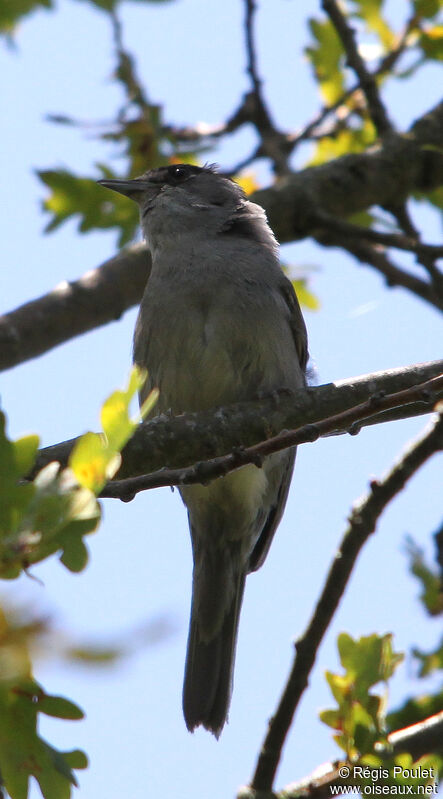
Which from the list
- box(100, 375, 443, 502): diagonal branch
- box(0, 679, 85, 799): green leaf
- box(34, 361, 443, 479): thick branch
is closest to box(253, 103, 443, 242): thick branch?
box(34, 361, 443, 479): thick branch

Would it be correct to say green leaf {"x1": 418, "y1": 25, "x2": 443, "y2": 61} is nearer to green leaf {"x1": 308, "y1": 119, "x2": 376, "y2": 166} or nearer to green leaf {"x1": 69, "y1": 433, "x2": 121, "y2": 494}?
green leaf {"x1": 308, "y1": 119, "x2": 376, "y2": 166}

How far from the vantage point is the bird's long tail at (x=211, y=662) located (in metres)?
5.36

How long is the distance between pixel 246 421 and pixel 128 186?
274 centimetres

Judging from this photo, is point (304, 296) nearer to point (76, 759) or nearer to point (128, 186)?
point (128, 186)

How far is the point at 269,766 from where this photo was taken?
185 inches

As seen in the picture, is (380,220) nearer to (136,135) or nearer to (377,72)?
(377,72)

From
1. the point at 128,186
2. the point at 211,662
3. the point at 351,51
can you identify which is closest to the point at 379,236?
the point at 351,51

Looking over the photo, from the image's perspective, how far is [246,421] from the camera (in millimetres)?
4027

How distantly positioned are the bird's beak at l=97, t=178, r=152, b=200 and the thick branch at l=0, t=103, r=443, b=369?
13.8 inches

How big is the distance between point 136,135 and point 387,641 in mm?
3866

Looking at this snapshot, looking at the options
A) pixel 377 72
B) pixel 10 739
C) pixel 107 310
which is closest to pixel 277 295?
pixel 107 310

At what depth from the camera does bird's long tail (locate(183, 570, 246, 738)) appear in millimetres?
5363

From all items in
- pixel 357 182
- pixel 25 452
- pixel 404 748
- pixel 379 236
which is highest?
pixel 357 182

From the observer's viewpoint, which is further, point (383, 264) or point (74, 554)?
point (383, 264)
